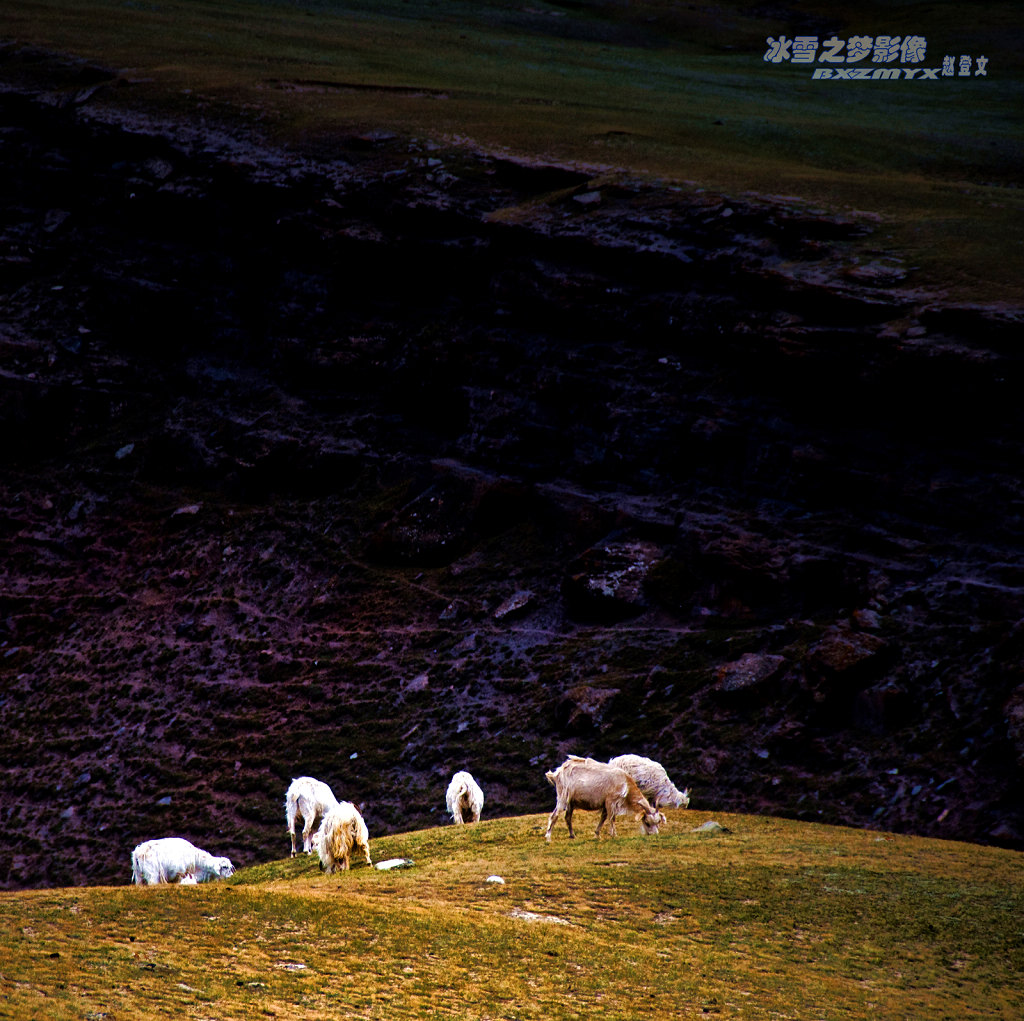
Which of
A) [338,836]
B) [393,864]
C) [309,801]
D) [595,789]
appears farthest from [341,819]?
[595,789]

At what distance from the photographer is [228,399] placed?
45344mm

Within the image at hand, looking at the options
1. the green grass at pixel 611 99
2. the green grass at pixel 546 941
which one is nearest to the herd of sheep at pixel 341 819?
the green grass at pixel 546 941

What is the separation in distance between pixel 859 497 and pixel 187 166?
103 ft

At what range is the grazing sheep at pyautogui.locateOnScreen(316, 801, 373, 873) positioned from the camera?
16.6 metres

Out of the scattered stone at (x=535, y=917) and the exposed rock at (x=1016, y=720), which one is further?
the exposed rock at (x=1016, y=720)

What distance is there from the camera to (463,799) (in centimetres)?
2288

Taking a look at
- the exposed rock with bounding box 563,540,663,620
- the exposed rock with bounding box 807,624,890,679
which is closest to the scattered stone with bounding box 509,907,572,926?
the exposed rock with bounding box 807,624,890,679

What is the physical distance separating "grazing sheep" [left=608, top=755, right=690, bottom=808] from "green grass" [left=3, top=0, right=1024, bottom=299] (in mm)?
17147

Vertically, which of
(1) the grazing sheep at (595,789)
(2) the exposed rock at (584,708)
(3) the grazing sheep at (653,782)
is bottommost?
(2) the exposed rock at (584,708)

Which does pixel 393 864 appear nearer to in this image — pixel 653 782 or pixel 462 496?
pixel 653 782

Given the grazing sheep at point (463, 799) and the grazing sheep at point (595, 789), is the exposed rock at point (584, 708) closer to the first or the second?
the grazing sheep at point (463, 799)

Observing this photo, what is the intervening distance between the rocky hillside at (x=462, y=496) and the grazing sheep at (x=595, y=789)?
783cm

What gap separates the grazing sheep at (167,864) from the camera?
1600 cm

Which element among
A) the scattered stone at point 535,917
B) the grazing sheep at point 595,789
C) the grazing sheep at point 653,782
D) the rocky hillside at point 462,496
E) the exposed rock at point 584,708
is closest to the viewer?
the scattered stone at point 535,917
